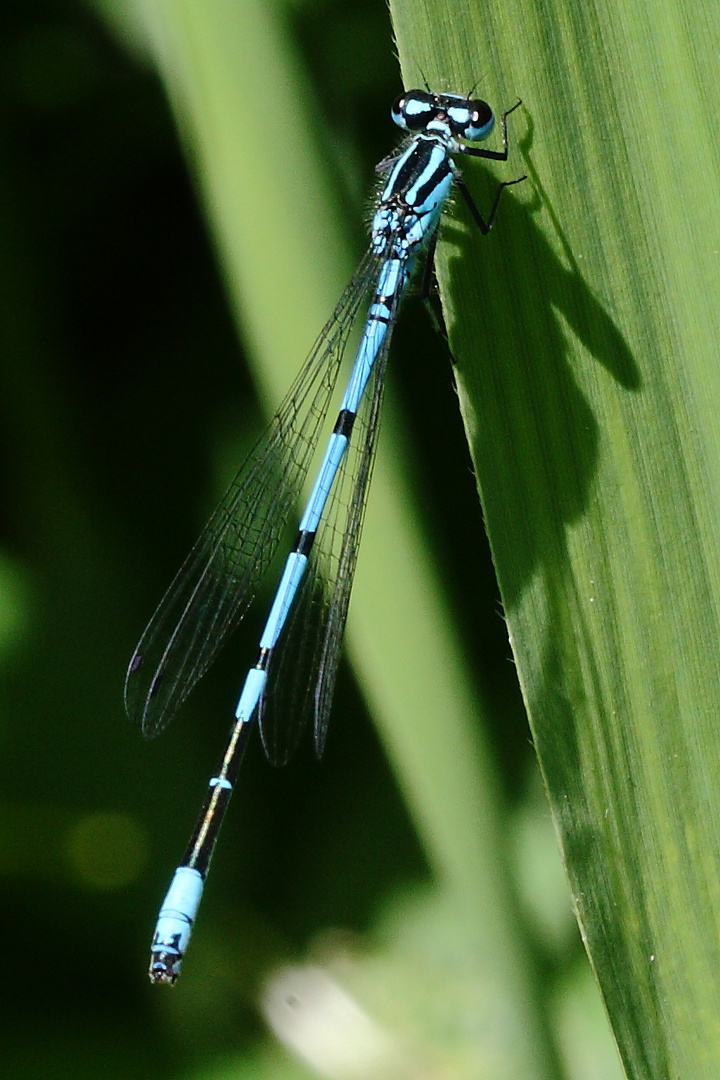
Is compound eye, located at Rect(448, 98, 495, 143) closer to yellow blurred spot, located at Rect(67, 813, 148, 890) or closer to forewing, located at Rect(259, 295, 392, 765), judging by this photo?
forewing, located at Rect(259, 295, 392, 765)

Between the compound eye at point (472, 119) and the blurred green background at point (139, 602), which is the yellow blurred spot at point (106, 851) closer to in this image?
the blurred green background at point (139, 602)

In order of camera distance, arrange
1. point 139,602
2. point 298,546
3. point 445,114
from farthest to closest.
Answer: point 139,602 < point 298,546 < point 445,114

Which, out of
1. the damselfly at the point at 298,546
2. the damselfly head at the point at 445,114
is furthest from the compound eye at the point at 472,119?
the damselfly at the point at 298,546

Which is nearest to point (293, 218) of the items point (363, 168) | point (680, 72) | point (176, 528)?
point (680, 72)

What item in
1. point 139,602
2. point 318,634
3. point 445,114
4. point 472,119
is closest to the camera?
point 472,119

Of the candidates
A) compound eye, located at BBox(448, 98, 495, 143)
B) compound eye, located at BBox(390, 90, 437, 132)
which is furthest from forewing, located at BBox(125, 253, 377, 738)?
compound eye, located at BBox(448, 98, 495, 143)

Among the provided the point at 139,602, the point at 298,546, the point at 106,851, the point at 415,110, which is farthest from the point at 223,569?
the point at 415,110

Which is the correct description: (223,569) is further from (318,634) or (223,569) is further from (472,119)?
(472,119)
